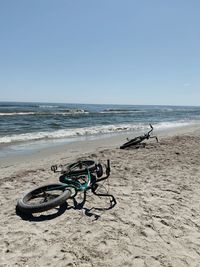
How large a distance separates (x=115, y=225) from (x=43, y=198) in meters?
1.93

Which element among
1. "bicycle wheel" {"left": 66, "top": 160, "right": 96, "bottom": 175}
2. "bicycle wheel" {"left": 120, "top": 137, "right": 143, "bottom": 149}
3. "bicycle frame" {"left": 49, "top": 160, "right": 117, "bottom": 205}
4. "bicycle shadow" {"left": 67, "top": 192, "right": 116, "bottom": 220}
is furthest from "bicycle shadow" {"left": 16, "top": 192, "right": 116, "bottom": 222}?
"bicycle wheel" {"left": 120, "top": 137, "right": 143, "bottom": 149}

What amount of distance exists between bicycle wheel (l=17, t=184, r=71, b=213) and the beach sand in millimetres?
128

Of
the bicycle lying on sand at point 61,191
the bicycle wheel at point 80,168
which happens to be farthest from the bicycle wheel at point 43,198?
the bicycle wheel at point 80,168

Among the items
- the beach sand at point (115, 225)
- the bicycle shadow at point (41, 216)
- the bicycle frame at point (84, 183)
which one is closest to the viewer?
the beach sand at point (115, 225)

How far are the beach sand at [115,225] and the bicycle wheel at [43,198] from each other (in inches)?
5.0

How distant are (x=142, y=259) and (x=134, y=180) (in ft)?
10.6

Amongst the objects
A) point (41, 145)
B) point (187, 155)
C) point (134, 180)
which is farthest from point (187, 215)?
point (41, 145)

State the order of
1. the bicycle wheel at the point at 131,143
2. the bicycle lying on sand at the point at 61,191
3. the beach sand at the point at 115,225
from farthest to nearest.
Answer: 1. the bicycle wheel at the point at 131,143
2. the bicycle lying on sand at the point at 61,191
3. the beach sand at the point at 115,225

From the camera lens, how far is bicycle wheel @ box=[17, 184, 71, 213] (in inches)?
185

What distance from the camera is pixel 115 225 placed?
168 inches

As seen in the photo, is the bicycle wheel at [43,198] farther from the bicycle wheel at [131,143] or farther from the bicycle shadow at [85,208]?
the bicycle wheel at [131,143]

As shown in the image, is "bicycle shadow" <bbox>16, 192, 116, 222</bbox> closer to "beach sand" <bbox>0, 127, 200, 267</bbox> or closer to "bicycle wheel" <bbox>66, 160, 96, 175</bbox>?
"beach sand" <bbox>0, 127, 200, 267</bbox>

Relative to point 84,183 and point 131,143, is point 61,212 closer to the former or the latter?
point 84,183

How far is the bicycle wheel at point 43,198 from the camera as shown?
4.71 meters
